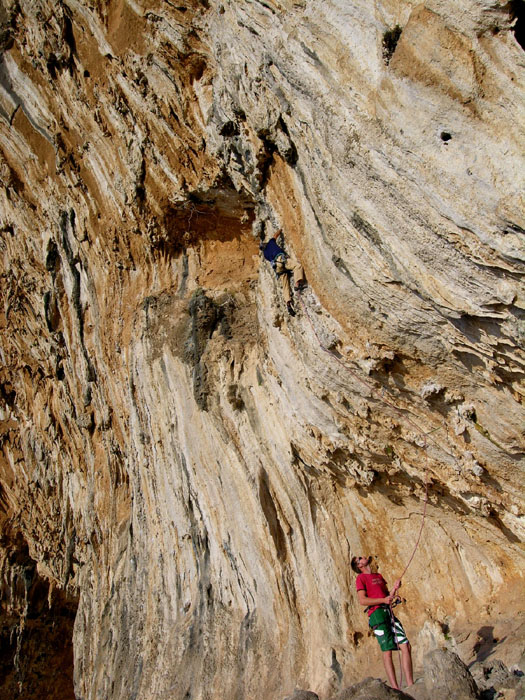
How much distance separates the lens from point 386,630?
5227 mm

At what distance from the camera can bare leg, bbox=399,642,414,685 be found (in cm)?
491

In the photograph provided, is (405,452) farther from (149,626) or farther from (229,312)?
(149,626)

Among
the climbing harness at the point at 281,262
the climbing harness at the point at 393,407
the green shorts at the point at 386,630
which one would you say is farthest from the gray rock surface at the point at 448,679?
the climbing harness at the point at 281,262

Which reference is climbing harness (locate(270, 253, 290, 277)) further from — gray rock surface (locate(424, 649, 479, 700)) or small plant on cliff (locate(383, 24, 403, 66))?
gray rock surface (locate(424, 649, 479, 700))

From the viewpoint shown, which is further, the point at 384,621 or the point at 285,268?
the point at 285,268

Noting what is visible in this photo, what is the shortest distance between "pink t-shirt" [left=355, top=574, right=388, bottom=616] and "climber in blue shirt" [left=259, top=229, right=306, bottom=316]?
273 cm

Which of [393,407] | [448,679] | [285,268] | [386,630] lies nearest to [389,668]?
[386,630]

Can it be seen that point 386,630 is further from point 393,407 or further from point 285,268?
point 285,268

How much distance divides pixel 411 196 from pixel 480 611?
3939 mm

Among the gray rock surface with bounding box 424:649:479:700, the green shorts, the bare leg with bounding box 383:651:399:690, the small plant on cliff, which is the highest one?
the small plant on cliff

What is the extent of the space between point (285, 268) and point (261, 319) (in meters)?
0.99

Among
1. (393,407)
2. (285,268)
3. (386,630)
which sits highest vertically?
(285,268)

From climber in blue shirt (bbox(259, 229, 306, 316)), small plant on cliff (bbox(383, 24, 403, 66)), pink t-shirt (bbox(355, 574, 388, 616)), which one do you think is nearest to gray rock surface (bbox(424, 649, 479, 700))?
pink t-shirt (bbox(355, 574, 388, 616))

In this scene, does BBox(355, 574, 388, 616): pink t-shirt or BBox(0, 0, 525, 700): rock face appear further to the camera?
BBox(355, 574, 388, 616): pink t-shirt
